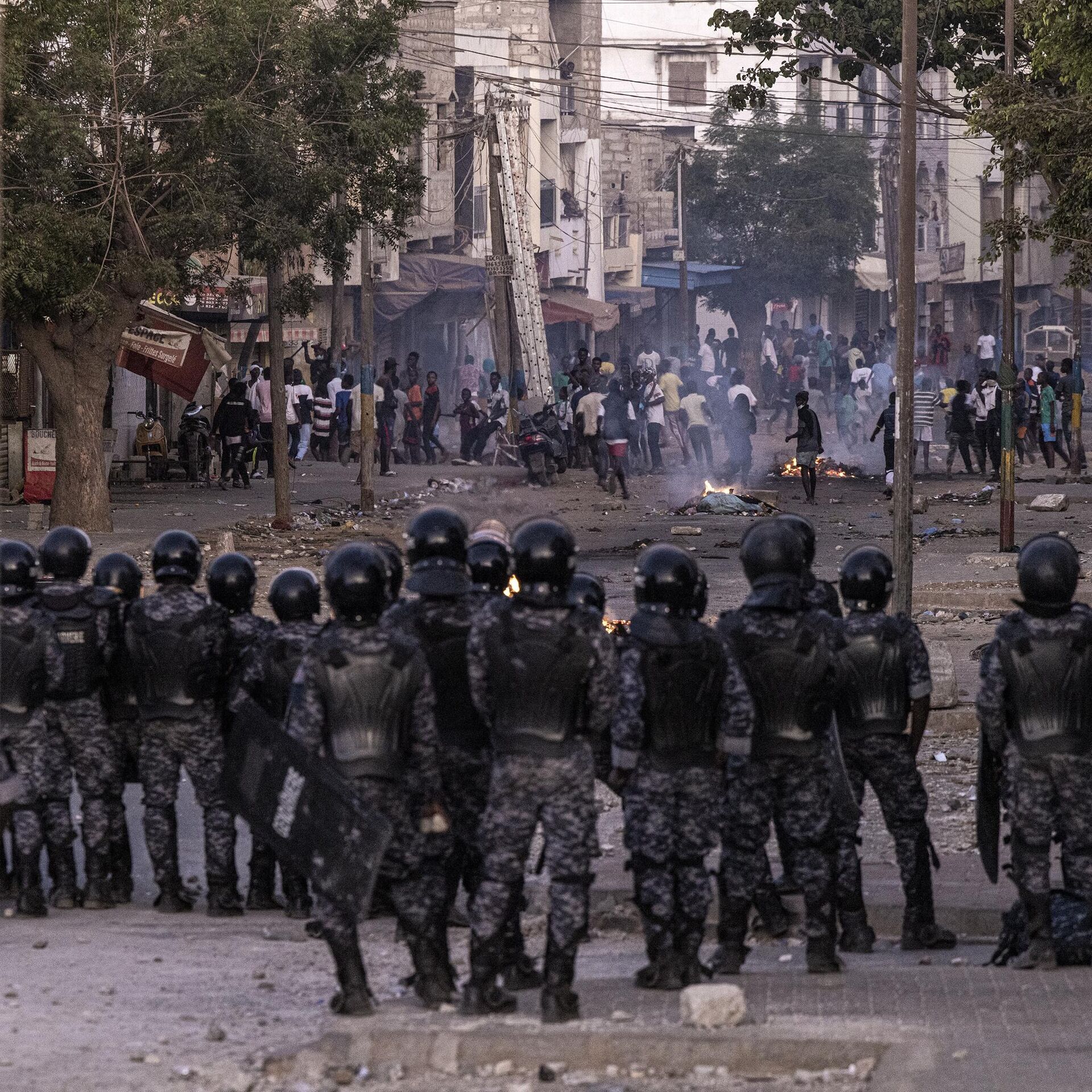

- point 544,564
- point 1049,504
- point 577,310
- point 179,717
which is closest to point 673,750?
point 544,564

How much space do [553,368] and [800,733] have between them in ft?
165

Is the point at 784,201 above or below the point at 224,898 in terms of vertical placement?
above

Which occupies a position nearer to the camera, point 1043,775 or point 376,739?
point 376,739

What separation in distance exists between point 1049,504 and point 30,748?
2028 centimetres

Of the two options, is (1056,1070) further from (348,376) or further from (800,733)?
(348,376)

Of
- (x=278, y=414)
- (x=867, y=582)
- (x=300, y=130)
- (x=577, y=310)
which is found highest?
(x=577, y=310)

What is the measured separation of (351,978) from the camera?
21.6 feet

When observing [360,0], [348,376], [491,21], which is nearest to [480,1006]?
[360,0]

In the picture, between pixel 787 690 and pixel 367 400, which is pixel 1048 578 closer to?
pixel 787 690

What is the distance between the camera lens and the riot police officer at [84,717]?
27.3 feet

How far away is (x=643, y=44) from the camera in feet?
254

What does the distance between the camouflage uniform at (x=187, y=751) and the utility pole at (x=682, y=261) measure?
48887 millimetres

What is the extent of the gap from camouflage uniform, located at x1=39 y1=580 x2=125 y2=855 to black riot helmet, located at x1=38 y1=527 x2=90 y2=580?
0.21 feet

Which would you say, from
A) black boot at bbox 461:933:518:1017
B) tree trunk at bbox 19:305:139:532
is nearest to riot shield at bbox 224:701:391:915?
black boot at bbox 461:933:518:1017
